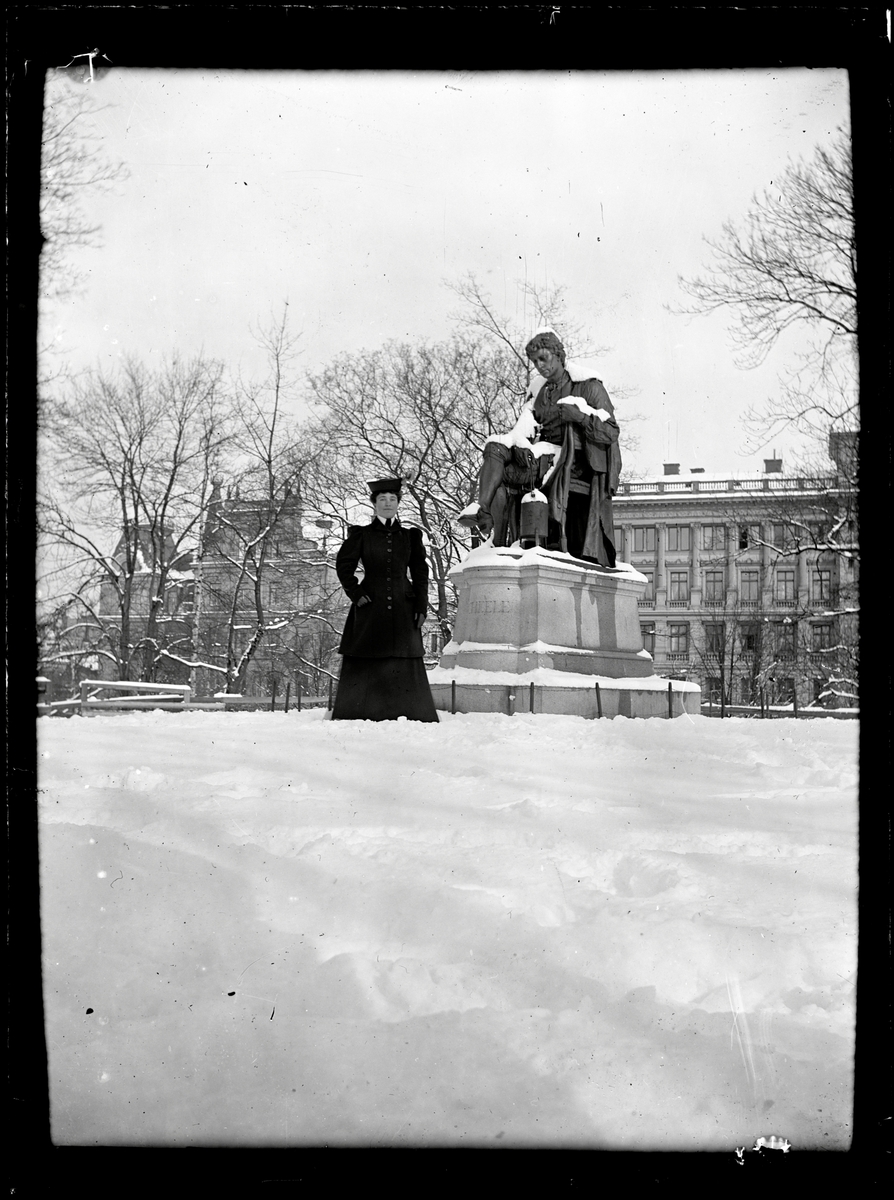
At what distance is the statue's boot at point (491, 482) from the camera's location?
1220 cm

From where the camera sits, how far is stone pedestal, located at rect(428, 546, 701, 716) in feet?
35.3

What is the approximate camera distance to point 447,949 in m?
2.32

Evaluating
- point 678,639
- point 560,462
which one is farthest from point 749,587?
point 560,462

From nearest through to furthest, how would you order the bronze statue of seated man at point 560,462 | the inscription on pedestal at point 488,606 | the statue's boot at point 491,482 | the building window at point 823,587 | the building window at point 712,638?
the building window at point 823,587
the inscription on pedestal at point 488,606
the bronze statue of seated man at point 560,462
the statue's boot at point 491,482
the building window at point 712,638

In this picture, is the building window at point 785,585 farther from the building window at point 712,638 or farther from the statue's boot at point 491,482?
the statue's boot at point 491,482

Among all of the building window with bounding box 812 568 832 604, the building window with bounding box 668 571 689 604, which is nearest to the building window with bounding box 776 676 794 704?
the building window with bounding box 812 568 832 604

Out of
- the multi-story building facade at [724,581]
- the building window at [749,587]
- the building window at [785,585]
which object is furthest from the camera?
the building window at [749,587]

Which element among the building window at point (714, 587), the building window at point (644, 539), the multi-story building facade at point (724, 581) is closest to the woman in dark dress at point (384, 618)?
the multi-story building facade at point (724, 581)

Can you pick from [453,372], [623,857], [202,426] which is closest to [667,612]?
[453,372]

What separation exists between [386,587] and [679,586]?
623 inches

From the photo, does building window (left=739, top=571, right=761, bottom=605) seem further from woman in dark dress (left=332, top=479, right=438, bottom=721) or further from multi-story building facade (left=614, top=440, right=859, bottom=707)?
woman in dark dress (left=332, top=479, right=438, bottom=721)

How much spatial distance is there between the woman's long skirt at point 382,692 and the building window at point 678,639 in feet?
56.3

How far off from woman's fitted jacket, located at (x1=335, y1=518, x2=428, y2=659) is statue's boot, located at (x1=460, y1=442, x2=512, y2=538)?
13.7 ft

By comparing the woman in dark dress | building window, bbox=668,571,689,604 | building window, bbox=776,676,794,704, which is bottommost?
building window, bbox=776,676,794,704
